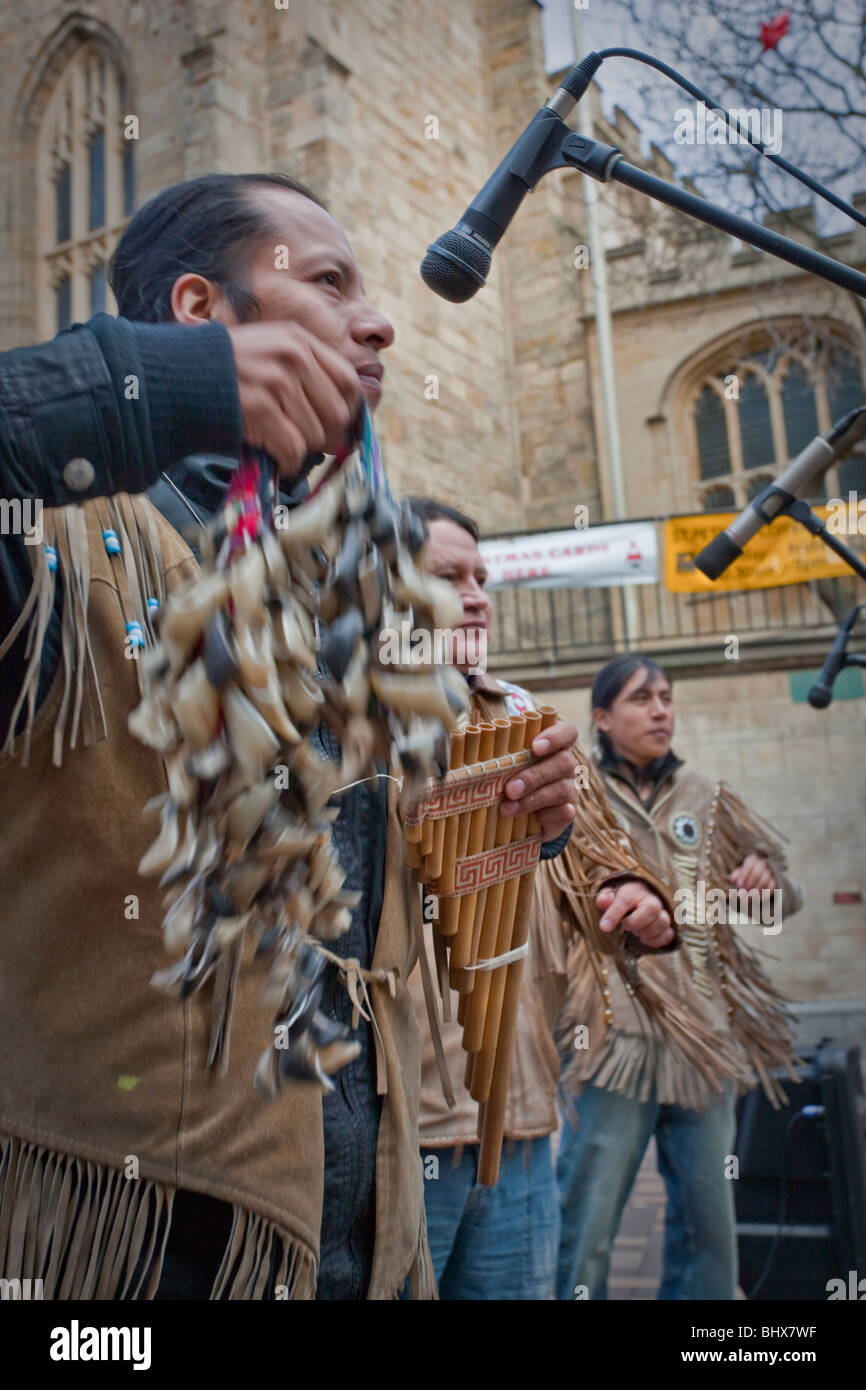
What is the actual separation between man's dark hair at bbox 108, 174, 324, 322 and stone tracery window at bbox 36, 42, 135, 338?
9.22 feet

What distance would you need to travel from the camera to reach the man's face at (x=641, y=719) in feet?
10.4

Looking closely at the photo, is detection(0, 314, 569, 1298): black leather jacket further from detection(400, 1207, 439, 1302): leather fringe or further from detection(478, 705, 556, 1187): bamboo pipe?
detection(400, 1207, 439, 1302): leather fringe

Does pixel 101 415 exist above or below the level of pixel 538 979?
above

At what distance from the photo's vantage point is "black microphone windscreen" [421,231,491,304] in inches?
59.1

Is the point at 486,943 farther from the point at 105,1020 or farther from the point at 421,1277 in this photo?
the point at 105,1020

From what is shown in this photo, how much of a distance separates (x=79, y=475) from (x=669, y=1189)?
2722mm

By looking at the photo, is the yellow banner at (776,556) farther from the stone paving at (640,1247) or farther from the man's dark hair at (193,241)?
the man's dark hair at (193,241)

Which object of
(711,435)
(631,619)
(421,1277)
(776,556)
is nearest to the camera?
(421,1277)

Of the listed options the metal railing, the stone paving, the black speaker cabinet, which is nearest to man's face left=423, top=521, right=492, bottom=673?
the black speaker cabinet

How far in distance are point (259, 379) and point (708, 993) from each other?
2.55 m

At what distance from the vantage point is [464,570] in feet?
7.06

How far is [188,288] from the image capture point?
117 centimetres

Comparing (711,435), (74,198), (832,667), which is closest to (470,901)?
(832,667)
